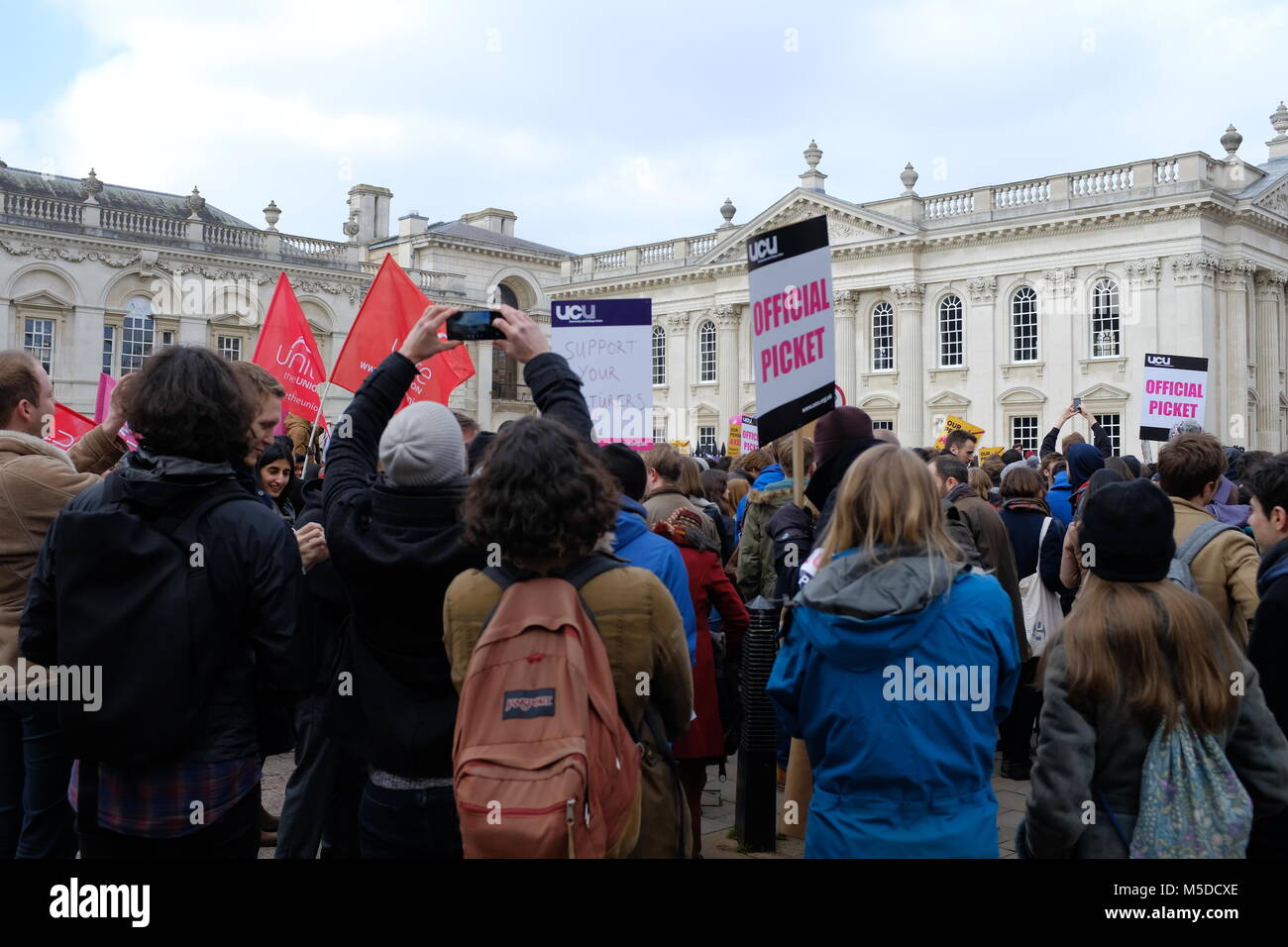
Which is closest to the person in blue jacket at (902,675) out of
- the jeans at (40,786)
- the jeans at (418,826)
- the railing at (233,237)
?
the jeans at (418,826)

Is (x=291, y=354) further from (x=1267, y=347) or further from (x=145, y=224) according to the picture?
(x=1267, y=347)

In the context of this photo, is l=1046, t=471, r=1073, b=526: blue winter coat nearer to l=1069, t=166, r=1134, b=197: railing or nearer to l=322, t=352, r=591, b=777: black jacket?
l=322, t=352, r=591, b=777: black jacket

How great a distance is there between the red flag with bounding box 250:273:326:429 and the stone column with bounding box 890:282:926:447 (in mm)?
31473

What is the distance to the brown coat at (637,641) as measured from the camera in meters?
2.79

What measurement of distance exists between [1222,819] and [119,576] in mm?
3205

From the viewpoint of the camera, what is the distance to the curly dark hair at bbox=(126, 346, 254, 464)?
310 cm

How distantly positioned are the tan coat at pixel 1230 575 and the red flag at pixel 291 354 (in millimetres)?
7187

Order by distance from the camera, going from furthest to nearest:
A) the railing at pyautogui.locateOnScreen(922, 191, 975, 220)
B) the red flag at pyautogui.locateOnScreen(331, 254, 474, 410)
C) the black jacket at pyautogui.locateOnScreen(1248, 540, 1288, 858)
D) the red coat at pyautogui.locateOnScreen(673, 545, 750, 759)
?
the railing at pyautogui.locateOnScreen(922, 191, 975, 220)
the red flag at pyautogui.locateOnScreen(331, 254, 474, 410)
the red coat at pyautogui.locateOnScreen(673, 545, 750, 759)
the black jacket at pyautogui.locateOnScreen(1248, 540, 1288, 858)

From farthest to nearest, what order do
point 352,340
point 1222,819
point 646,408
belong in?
point 352,340 < point 646,408 < point 1222,819

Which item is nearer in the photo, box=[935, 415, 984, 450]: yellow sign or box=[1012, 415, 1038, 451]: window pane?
box=[935, 415, 984, 450]: yellow sign

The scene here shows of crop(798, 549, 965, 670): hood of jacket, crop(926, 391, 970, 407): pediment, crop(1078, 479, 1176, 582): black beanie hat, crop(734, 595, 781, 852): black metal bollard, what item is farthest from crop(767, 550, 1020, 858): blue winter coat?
crop(926, 391, 970, 407): pediment

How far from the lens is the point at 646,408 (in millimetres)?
7281
